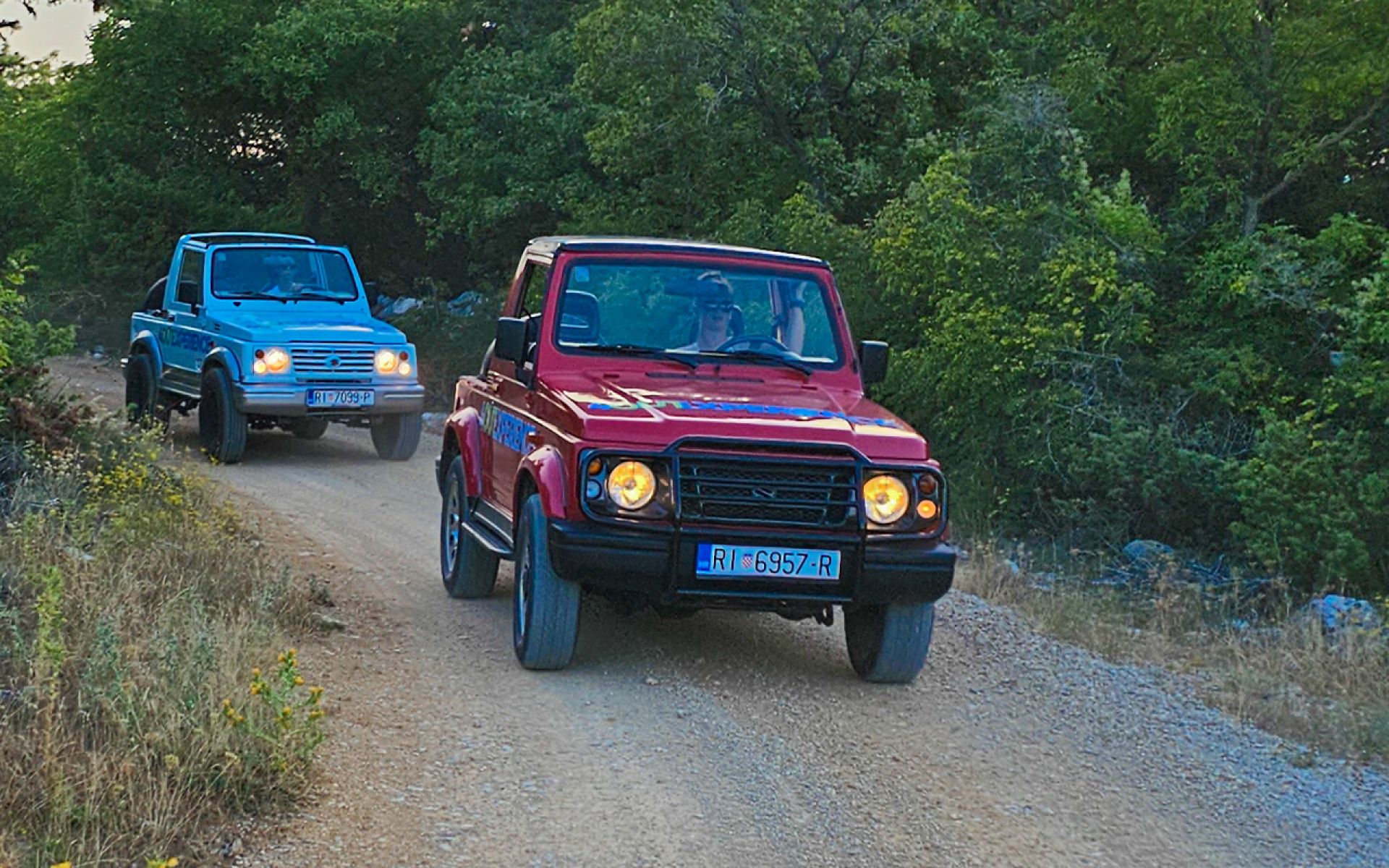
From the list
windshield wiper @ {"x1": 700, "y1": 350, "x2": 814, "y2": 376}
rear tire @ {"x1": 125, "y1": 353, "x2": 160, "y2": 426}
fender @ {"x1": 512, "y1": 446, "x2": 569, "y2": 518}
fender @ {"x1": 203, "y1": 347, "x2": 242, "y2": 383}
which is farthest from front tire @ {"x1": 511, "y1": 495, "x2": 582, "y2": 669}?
rear tire @ {"x1": 125, "y1": 353, "x2": 160, "y2": 426}

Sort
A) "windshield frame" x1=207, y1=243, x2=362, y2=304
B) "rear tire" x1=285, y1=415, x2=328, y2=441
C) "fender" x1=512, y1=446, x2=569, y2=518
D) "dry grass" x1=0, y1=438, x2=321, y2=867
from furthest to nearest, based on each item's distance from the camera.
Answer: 1. "rear tire" x1=285, y1=415, x2=328, y2=441
2. "windshield frame" x1=207, y1=243, x2=362, y2=304
3. "fender" x1=512, y1=446, x2=569, y2=518
4. "dry grass" x1=0, y1=438, x2=321, y2=867

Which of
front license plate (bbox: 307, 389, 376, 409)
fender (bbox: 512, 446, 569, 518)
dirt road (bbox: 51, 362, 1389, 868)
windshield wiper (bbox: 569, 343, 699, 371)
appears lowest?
dirt road (bbox: 51, 362, 1389, 868)

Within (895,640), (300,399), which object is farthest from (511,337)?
(300,399)

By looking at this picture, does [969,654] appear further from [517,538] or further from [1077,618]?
[517,538]

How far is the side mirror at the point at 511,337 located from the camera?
7.92m

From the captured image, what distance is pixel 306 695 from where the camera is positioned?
22.5 ft

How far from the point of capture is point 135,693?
591 centimetres

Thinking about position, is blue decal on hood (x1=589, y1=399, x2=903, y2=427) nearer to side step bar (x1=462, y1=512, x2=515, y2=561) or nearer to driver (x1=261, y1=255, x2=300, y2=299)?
side step bar (x1=462, y1=512, x2=515, y2=561)

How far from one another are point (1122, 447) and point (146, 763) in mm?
10543

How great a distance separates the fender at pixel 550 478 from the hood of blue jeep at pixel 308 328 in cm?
777

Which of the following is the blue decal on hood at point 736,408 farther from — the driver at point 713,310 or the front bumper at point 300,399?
the front bumper at point 300,399

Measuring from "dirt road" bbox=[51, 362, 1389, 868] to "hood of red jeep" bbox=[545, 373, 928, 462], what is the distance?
115 centimetres

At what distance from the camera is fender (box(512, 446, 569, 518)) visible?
22.8 feet

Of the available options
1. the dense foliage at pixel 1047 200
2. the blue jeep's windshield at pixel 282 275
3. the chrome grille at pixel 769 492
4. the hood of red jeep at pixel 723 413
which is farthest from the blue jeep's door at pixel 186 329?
the chrome grille at pixel 769 492
